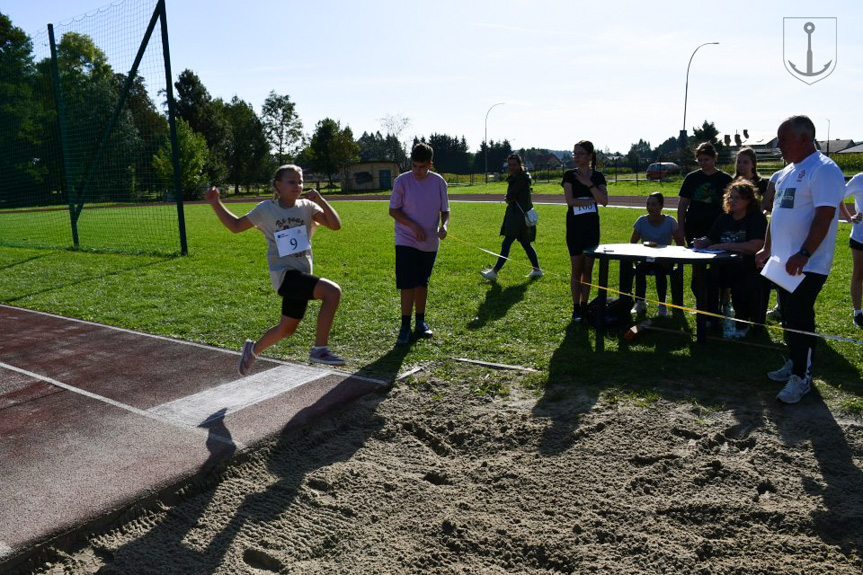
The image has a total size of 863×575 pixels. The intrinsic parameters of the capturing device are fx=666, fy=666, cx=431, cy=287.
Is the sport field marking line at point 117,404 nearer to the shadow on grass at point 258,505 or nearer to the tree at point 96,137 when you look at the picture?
the shadow on grass at point 258,505

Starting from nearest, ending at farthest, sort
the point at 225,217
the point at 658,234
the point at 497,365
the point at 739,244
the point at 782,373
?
the point at 225,217
the point at 782,373
the point at 497,365
the point at 739,244
the point at 658,234

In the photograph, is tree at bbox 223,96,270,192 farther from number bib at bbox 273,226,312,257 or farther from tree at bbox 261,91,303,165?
number bib at bbox 273,226,312,257

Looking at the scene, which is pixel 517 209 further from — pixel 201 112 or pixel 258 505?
pixel 201 112

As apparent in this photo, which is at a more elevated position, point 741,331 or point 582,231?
point 582,231

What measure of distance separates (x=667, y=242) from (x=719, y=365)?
2266 millimetres

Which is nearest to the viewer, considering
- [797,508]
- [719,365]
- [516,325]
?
[797,508]

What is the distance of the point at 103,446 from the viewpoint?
4.49 meters

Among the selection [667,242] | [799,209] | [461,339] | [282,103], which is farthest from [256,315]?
[282,103]

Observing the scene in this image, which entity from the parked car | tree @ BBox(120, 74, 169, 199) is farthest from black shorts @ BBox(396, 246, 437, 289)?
the parked car

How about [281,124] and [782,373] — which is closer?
[782,373]

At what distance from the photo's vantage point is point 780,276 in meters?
4.93

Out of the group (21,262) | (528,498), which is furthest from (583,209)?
(21,262)

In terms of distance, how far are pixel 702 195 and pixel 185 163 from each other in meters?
36.6

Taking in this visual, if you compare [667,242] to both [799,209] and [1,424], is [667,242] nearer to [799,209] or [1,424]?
[799,209]
